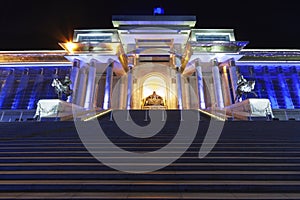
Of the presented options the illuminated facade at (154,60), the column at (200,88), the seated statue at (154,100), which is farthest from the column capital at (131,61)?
the column at (200,88)

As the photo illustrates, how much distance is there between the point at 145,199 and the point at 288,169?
11.1ft

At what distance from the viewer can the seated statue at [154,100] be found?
21.5 metres

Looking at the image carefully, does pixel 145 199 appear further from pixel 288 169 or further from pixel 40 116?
pixel 40 116

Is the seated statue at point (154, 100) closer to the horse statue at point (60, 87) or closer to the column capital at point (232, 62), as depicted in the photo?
the column capital at point (232, 62)

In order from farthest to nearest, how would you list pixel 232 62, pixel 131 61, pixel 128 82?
pixel 131 61 → pixel 128 82 → pixel 232 62

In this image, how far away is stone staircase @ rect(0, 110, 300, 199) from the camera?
3.19m

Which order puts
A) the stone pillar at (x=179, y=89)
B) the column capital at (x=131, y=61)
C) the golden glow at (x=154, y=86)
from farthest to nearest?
1. the golden glow at (x=154, y=86)
2. the column capital at (x=131, y=61)
3. the stone pillar at (x=179, y=89)

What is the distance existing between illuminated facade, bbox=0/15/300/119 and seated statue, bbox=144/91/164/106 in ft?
2.26

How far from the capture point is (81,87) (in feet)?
56.9

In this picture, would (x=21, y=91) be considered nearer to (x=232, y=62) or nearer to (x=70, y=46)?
(x=70, y=46)

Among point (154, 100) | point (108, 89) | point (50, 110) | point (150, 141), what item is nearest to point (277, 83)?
point (154, 100)

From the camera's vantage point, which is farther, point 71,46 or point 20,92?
point 20,92

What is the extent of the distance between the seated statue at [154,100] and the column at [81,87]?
7.37 metres

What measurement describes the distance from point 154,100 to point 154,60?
4979 mm
